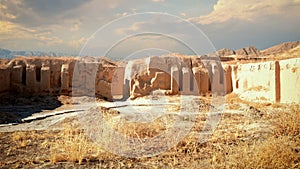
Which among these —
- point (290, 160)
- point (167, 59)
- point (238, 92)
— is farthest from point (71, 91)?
point (290, 160)

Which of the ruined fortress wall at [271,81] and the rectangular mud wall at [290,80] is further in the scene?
the ruined fortress wall at [271,81]

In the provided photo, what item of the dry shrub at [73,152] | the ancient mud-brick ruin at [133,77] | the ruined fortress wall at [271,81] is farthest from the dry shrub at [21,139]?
the ancient mud-brick ruin at [133,77]

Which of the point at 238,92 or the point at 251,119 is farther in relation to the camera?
the point at 238,92

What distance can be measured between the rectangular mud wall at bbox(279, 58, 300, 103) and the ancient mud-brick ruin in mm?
2160

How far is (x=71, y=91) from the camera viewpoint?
1631 cm

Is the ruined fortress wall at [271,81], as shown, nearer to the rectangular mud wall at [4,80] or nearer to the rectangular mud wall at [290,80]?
the rectangular mud wall at [290,80]

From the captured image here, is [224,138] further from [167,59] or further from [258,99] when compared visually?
[167,59]

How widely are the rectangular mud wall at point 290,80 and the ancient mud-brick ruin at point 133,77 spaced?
2.16 meters

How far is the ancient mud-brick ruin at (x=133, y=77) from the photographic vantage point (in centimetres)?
1498

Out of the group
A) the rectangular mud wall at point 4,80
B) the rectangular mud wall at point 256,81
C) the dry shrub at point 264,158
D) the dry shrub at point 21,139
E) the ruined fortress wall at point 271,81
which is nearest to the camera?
the dry shrub at point 264,158

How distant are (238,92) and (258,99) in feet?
7.62

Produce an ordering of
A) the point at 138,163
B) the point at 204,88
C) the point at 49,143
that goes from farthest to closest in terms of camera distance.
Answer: the point at 204,88, the point at 49,143, the point at 138,163

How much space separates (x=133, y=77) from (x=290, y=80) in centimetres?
811

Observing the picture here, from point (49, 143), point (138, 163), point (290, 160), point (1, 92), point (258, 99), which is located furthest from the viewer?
point (1, 92)
